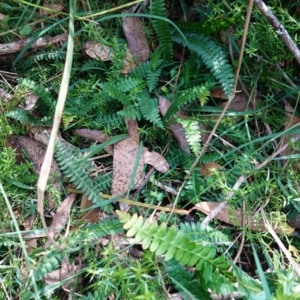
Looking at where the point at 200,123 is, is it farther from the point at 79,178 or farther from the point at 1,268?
the point at 1,268

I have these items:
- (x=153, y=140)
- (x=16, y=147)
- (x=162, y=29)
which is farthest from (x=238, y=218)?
(x=16, y=147)

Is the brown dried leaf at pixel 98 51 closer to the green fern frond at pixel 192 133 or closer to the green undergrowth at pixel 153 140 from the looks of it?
the green undergrowth at pixel 153 140

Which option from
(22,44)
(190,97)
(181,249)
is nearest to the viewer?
(181,249)

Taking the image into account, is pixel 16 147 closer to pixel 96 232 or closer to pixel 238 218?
pixel 96 232

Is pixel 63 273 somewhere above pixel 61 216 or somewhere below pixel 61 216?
below

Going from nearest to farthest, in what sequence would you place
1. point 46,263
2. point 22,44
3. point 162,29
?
point 46,263 → point 162,29 → point 22,44

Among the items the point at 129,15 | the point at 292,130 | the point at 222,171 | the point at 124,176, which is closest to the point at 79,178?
the point at 124,176

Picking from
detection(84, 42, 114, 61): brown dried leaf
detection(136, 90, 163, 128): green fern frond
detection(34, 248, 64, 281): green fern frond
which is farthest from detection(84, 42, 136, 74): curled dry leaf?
detection(34, 248, 64, 281): green fern frond
